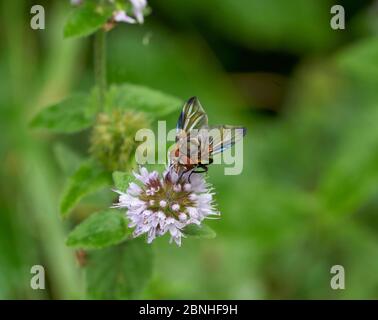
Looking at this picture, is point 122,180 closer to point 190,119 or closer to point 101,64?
point 190,119

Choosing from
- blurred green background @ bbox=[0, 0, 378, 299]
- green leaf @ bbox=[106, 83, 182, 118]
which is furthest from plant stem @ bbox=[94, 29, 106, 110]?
blurred green background @ bbox=[0, 0, 378, 299]

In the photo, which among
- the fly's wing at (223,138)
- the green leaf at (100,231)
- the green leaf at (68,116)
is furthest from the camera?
the green leaf at (68,116)

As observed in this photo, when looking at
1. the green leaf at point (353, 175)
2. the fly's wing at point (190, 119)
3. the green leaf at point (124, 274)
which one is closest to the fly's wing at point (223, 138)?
the fly's wing at point (190, 119)

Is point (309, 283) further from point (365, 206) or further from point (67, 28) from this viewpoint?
point (67, 28)

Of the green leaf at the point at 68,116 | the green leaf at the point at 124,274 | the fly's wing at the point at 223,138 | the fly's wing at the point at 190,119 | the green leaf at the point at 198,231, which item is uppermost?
the green leaf at the point at 68,116

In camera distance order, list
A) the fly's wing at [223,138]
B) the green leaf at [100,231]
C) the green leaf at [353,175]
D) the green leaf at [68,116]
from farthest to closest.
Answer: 1. the green leaf at [353,175]
2. the green leaf at [68,116]
3. the green leaf at [100,231]
4. the fly's wing at [223,138]

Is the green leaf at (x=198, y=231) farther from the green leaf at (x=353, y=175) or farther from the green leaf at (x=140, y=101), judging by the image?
the green leaf at (x=353, y=175)

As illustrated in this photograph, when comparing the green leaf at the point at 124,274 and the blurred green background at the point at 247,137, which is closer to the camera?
the green leaf at the point at 124,274
